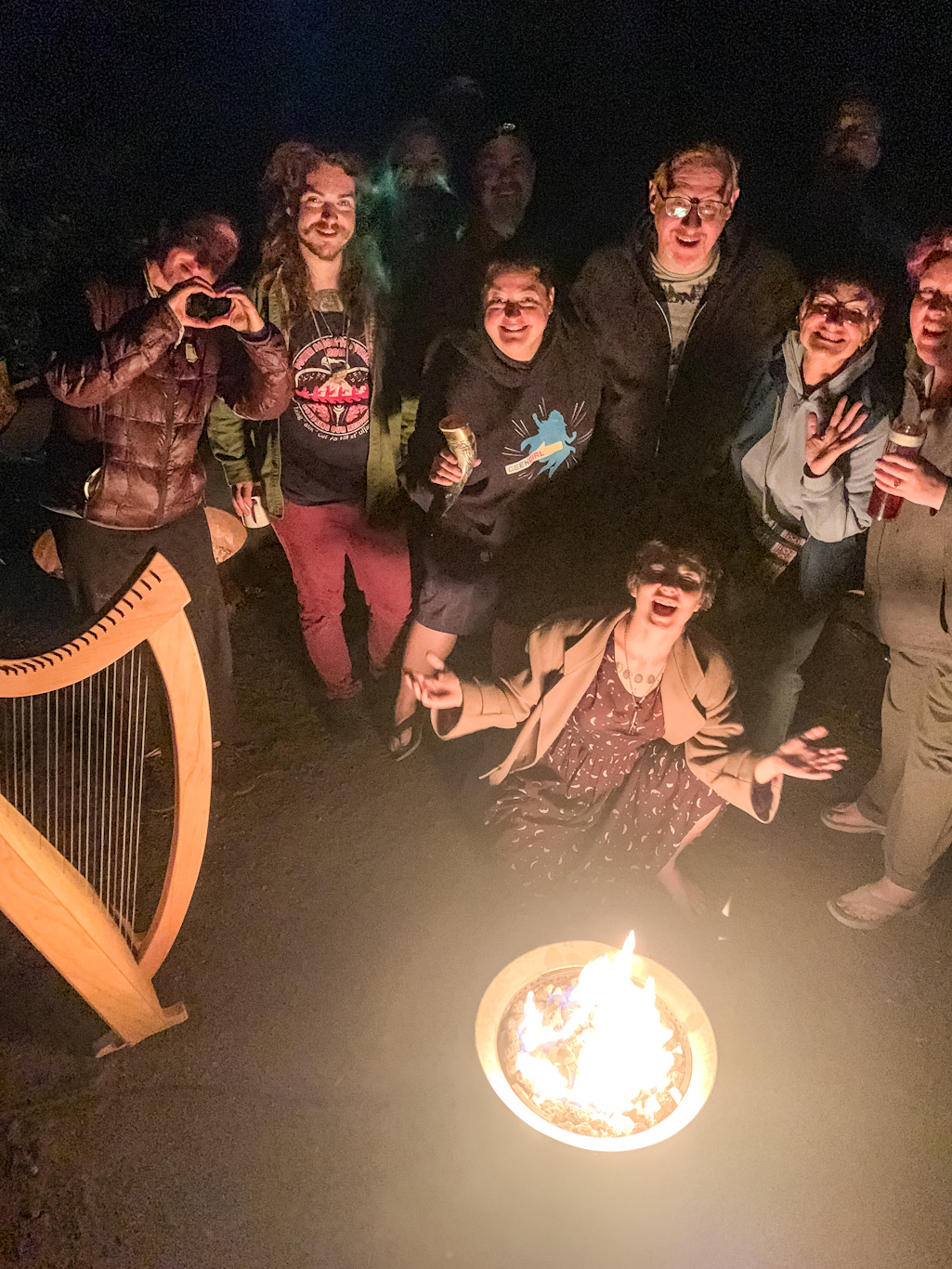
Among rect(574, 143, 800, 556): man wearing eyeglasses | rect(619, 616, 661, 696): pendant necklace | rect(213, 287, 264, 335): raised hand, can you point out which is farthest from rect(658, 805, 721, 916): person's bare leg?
rect(213, 287, 264, 335): raised hand

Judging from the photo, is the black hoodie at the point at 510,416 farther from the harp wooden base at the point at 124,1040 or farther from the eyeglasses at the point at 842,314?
the harp wooden base at the point at 124,1040

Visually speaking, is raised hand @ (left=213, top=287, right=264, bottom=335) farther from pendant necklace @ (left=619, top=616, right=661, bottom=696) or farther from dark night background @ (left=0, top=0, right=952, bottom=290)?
dark night background @ (left=0, top=0, right=952, bottom=290)

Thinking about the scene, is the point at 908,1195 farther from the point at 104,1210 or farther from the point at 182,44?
the point at 182,44

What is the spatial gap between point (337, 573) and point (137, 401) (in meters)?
1.23

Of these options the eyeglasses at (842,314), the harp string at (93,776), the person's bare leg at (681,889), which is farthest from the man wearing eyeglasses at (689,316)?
the harp string at (93,776)

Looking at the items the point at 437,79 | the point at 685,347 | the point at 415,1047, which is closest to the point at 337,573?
the point at 685,347

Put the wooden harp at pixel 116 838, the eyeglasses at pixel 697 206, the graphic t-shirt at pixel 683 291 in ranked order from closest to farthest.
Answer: the wooden harp at pixel 116 838 → the eyeglasses at pixel 697 206 → the graphic t-shirt at pixel 683 291

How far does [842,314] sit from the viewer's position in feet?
9.41

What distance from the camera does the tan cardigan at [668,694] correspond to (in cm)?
304

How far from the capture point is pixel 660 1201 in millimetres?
2779

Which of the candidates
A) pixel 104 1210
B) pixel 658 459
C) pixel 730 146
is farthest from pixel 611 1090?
pixel 730 146

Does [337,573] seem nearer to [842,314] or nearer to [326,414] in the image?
[326,414]

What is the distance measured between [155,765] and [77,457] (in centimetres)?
148

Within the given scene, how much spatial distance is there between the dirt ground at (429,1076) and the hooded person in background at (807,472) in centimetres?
102
